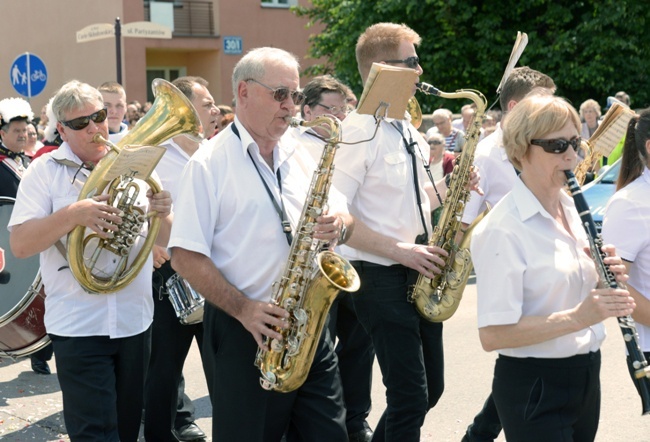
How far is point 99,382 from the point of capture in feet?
13.7

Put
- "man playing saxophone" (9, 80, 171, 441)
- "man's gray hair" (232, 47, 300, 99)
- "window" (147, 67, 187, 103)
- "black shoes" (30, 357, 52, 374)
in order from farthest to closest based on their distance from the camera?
"window" (147, 67, 187, 103), "black shoes" (30, 357, 52, 374), "man playing saxophone" (9, 80, 171, 441), "man's gray hair" (232, 47, 300, 99)

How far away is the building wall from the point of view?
2683cm

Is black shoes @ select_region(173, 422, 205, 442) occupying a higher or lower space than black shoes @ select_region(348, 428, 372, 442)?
lower

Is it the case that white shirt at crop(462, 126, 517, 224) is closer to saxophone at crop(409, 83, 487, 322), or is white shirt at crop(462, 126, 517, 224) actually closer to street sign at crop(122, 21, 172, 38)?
saxophone at crop(409, 83, 487, 322)

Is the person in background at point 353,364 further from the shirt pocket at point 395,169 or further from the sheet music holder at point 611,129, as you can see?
the sheet music holder at point 611,129

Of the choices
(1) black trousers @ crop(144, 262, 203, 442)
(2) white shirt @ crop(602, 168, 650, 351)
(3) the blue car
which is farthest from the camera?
(3) the blue car

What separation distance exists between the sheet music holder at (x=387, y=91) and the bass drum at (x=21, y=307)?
2412mm

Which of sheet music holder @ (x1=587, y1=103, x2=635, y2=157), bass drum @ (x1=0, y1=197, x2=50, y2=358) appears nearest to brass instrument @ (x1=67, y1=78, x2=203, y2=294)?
bass drum @ (x1=0, y1=197, x2=50, y2=358)

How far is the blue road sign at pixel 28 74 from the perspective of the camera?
14.7 metres

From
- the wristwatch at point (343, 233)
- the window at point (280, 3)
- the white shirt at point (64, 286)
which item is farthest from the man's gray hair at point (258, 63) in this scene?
the window at point (280, 3)

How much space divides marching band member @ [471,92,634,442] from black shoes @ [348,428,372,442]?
225 cm

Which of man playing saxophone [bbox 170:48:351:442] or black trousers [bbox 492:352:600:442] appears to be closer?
black trousers [bbox 492:352:600:442]

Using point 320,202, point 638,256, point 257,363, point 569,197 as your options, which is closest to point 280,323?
point 257,363

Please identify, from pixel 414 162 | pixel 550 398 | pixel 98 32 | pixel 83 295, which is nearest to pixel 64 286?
pixel 83 295
